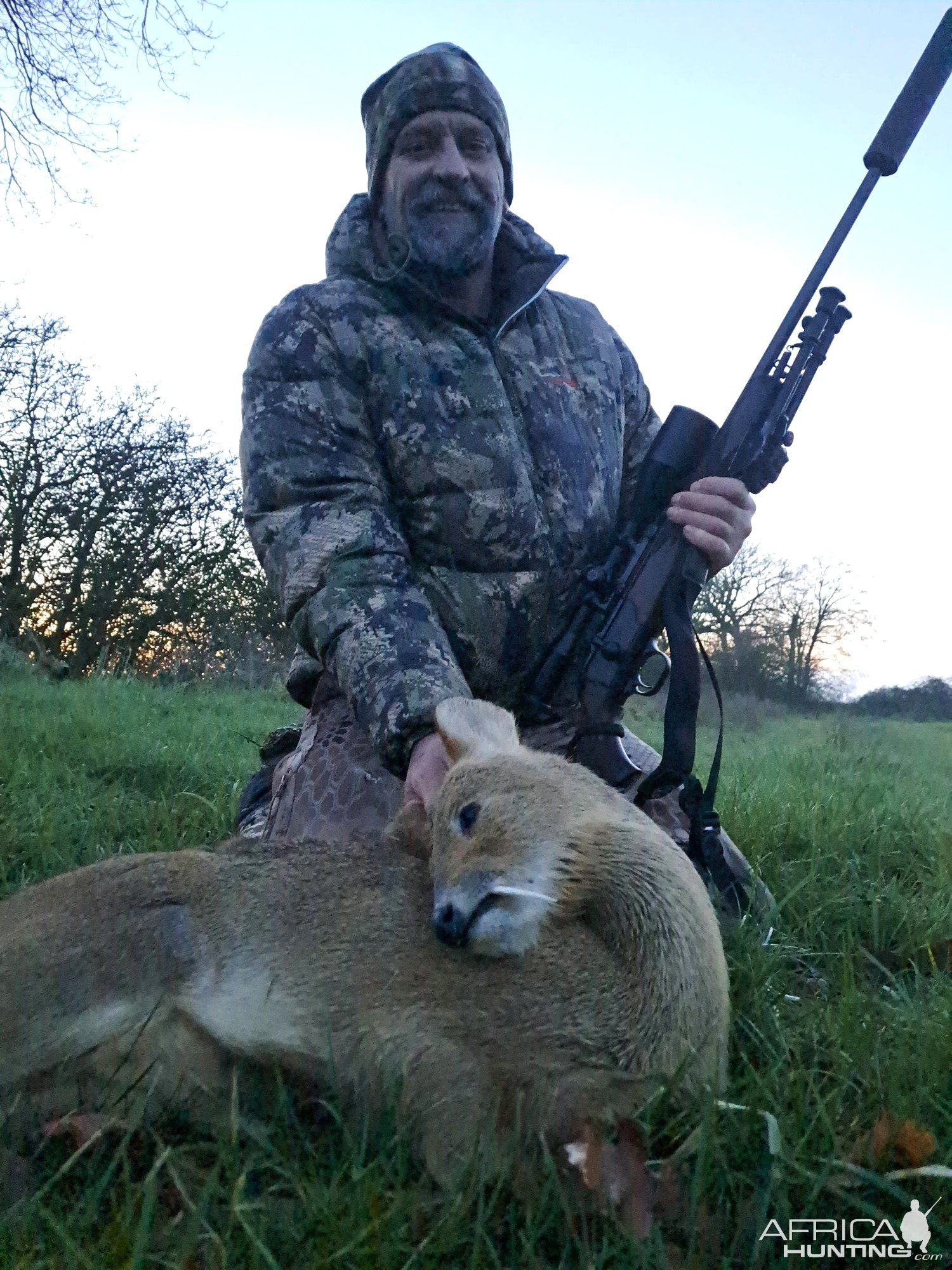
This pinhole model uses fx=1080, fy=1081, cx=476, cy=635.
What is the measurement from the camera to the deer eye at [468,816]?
220 centimetres

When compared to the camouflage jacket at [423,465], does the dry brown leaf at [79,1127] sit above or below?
below

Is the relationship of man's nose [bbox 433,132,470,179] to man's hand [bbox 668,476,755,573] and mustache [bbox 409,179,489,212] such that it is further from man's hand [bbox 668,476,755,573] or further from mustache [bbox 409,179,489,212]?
man's hand [bbox 668,476,755,573]

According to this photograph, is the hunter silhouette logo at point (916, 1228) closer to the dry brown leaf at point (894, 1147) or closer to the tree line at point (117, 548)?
the dry brown leaf at point (894, 1147)

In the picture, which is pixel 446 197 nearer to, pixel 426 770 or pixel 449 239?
pixel 449 239

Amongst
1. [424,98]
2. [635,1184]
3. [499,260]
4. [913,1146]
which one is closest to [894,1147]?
[913,1146]

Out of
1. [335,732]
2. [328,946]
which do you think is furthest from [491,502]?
[328,946]

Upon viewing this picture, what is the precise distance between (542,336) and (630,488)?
2.69 feet

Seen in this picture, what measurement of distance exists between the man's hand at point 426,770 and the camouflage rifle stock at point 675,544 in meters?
0.89

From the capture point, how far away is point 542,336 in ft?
15.3

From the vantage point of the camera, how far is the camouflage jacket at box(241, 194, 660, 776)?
13.2 feet

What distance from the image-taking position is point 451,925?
2025 millimetres

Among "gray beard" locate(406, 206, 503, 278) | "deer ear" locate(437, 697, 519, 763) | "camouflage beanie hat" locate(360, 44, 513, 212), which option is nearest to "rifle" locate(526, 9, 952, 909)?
"gray beard" locate(406, 206, 503, 278)

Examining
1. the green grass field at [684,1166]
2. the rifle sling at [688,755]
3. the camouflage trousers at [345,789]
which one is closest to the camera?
the green grass field at [684,1166]

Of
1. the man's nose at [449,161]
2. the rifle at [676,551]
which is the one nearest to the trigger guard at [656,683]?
the rifle at [676,551]
